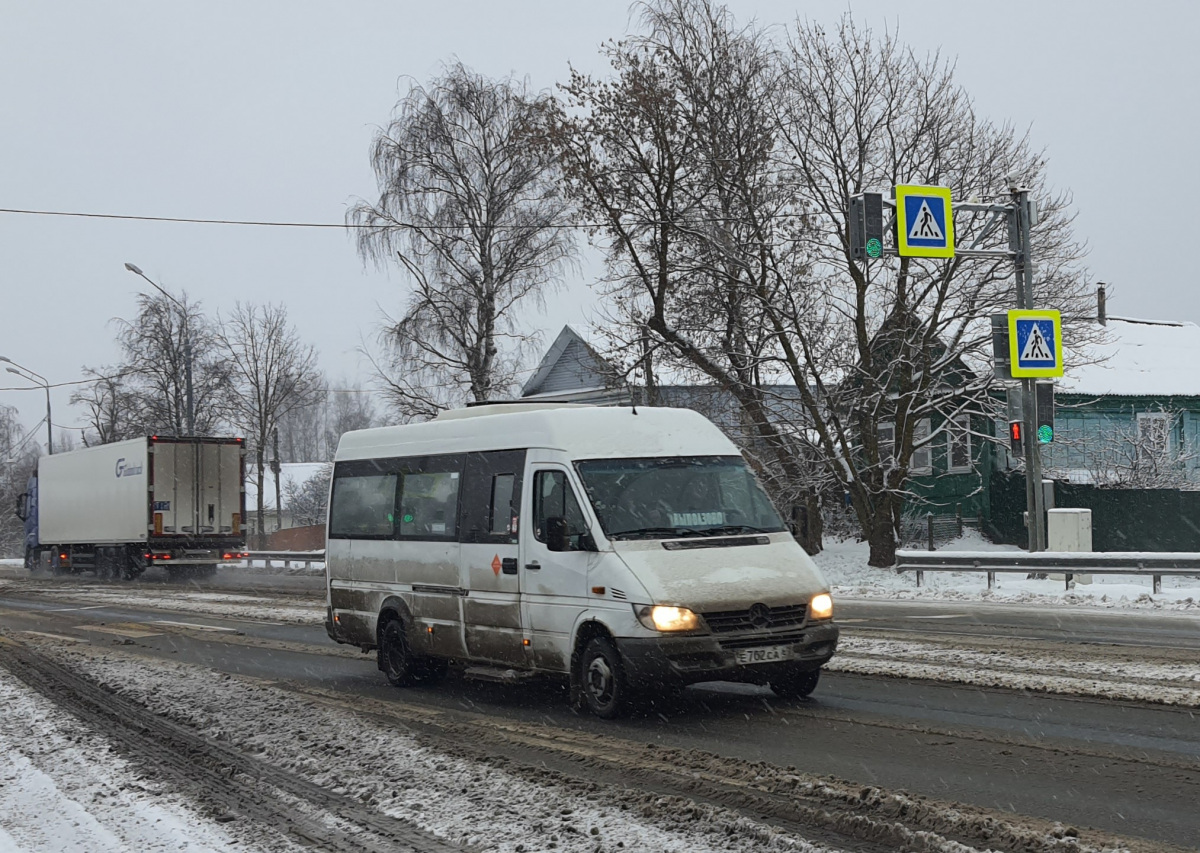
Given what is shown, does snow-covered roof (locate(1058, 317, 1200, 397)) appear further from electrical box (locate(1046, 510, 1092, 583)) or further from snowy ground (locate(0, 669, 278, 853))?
snowy ground (locate(0, 669, 278, 853))

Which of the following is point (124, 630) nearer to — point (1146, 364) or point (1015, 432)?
point (1015, 432)

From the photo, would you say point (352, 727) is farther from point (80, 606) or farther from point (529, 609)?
point (80, 606)

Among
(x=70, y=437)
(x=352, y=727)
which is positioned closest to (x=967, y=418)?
(x=352, y=727)

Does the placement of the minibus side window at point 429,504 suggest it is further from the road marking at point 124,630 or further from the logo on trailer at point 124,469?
the logo on trailer at point 124,469

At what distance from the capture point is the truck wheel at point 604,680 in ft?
30.0

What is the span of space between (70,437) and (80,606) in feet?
426

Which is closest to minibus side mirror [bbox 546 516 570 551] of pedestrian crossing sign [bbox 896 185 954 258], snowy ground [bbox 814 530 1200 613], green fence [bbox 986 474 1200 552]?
snowy ground [bbox 814 530 1200 613]

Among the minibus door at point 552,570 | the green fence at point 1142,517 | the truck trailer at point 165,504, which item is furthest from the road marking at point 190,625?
the green fence at point 1142,517

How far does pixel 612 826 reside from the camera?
612cm

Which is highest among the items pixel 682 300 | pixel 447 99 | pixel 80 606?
pixel 447 99

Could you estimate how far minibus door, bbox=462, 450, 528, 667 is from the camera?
1037 centimetres

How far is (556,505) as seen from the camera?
1007 centimetres

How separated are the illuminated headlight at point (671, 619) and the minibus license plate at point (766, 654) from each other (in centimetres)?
40

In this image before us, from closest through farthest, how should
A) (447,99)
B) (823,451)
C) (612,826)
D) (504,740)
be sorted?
1. (612,826)
2. (504,740)
3. (823,451)
4. (447,99)
